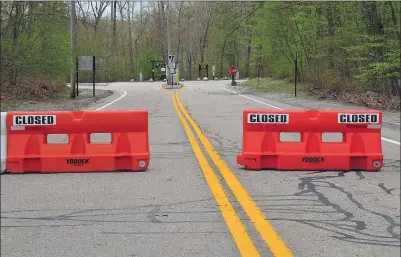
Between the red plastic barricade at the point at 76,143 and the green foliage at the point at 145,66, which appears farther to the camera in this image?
the green foliage at the point at 145,66

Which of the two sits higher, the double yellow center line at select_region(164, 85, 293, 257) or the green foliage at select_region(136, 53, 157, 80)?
the green foliage at select_region(136, 53, 157, 80)

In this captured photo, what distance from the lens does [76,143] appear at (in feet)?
24.7

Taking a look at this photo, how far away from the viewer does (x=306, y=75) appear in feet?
95.3

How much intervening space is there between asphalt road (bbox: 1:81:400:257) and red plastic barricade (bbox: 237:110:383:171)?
0.68 ft

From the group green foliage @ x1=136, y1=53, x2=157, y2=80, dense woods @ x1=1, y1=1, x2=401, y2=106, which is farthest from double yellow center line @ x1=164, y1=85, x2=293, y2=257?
green foliage @ x1=136, y1=53, x2=157, y2=80

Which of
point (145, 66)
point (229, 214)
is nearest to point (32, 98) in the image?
point (229, 214)

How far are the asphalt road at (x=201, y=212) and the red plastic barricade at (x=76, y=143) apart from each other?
0.72 feet

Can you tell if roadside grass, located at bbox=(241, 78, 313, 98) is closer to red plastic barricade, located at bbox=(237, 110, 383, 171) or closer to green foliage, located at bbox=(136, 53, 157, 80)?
red plastic barricade, located at bbox=(237, 110, 383, 171)

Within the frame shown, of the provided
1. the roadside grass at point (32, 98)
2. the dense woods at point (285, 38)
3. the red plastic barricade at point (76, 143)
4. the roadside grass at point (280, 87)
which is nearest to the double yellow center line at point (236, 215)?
the red plastic barricade at point (76, 143)

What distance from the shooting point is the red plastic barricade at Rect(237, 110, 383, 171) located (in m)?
7.58

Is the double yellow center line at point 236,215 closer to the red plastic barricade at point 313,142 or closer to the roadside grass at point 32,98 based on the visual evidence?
the red plastic barricade at point 313,142

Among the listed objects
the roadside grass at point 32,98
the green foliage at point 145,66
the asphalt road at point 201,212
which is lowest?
the asphalt road at point 201,212

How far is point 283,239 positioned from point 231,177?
2.64 m

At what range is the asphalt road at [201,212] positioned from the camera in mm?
4293
